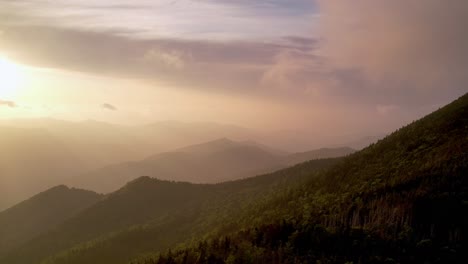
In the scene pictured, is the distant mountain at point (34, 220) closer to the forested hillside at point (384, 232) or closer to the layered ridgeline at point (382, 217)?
the layered ridgeline at point (382, 217)

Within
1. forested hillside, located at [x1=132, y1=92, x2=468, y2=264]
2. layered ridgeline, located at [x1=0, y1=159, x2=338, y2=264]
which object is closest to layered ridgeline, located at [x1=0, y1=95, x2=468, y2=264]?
forested hillside, located at [x1=132, y1=92, x2=468, y2=264]

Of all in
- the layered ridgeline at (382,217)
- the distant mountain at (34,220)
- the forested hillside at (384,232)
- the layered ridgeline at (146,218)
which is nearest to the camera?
the forested hillside at (384,232)

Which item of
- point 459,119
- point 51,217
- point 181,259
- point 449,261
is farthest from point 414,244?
point 51,217

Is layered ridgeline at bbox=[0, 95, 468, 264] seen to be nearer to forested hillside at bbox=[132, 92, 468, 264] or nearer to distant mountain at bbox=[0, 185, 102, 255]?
forested hillside at bbox=[132, 92, 468, 264]

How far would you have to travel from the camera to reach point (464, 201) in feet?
67.8

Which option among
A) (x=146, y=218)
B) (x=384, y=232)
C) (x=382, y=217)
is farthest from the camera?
(x=146, y=218)

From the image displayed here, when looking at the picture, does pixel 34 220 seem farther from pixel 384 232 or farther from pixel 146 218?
pixel 384 232

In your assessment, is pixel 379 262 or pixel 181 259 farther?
pixel 181 259

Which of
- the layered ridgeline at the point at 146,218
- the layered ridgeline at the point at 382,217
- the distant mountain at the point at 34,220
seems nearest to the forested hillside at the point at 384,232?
the layered ridgeline at the point at 382,217

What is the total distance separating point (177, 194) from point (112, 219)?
2566 centimetres

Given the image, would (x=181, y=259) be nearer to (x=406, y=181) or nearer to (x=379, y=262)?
(x=379, y=262)

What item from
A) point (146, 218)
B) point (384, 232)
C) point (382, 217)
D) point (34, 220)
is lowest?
point (34, 220)

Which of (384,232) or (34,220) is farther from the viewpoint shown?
(34,220)

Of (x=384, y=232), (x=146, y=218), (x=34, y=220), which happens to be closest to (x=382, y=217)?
(x=384, y=232)
